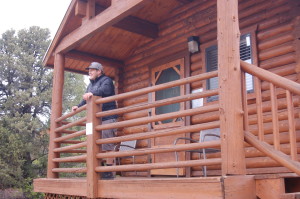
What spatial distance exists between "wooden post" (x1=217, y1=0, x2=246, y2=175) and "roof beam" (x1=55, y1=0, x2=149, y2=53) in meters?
1.67

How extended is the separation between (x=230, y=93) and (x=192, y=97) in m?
0.45

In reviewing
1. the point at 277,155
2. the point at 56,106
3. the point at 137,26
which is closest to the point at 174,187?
the point at 277,155

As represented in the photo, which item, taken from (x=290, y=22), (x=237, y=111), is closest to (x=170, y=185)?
(x=237, y=111)

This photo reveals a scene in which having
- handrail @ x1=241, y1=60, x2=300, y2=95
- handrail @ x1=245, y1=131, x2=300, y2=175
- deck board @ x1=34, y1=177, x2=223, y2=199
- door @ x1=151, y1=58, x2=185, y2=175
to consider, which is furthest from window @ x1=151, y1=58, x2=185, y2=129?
handrail @ x1=245, y1=131, x2=300, y2=175

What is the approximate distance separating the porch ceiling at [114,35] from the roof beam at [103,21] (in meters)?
0.34

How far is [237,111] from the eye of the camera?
360 cm

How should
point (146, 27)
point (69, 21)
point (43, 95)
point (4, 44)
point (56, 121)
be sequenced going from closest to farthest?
point (56, 121) → point (69, 21) → point (146, 27) → point (43, 95) → point (4, 44)

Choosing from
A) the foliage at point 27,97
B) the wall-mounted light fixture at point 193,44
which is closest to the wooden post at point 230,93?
the wall-mounted light fixture at point 193,44

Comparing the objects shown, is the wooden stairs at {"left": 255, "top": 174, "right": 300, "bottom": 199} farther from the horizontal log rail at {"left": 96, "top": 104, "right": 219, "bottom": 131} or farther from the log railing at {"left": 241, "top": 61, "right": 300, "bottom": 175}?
the horizontal log rail at {"left": 96, "top": 104, "right": 219, "bottom": 131}

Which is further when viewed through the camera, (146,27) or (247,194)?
(146,27)

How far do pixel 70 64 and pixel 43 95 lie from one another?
16591 mm

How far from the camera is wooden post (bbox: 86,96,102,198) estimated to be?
16.4ft

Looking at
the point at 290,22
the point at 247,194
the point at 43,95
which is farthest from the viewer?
the point at 43,95

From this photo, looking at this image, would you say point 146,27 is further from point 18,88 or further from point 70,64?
point 18,88
